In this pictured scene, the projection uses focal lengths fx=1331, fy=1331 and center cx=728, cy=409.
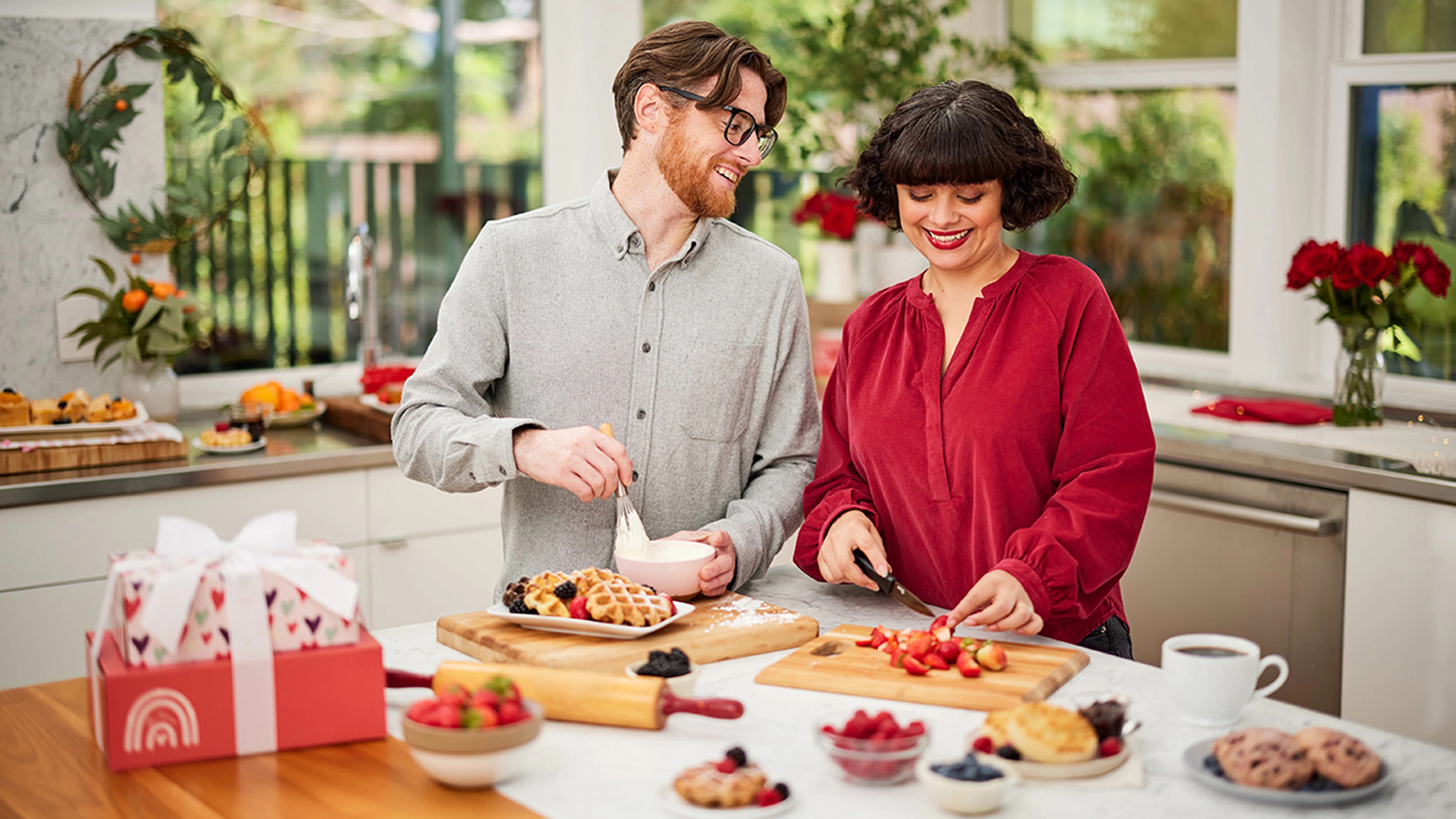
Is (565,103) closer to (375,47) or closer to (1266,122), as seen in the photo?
(375,47)

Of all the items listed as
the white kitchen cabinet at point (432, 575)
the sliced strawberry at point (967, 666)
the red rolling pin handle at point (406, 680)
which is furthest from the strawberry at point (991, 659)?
the white kitchen cabinet at point (432, 575)

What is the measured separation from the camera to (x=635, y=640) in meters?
1.59

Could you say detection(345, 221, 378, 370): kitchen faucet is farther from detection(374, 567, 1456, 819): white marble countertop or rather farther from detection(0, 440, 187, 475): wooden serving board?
detection(374, 567, 1456, 819): white marble countertop

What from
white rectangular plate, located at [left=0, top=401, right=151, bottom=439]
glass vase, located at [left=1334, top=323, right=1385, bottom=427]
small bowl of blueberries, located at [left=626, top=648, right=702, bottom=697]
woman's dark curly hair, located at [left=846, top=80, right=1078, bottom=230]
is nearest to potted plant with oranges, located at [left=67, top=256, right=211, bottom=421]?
white rectangular plate, located at [left=0, top=401, right=151, bottom=439]

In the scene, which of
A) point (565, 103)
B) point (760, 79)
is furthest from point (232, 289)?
point (760, 79)

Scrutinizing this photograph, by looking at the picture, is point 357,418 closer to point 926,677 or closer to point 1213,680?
point 926,677

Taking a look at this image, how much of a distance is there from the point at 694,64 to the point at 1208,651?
3.52ft

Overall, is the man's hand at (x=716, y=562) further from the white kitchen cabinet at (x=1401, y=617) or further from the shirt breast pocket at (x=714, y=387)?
the white kitchen cabinet at (x=1401, y=617)

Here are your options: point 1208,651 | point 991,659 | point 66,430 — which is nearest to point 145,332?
Answer: point 66,430

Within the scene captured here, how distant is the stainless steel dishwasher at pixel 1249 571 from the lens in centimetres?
270

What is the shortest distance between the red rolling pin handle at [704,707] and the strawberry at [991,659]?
32cm

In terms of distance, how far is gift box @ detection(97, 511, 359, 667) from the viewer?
1.31 m

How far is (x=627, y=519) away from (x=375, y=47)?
2357mm

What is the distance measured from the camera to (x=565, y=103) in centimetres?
395
